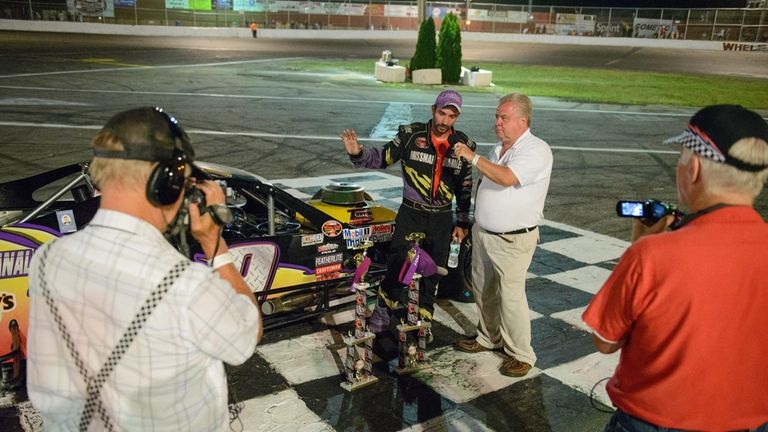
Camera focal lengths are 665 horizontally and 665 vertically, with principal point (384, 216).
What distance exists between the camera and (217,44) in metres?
41.5

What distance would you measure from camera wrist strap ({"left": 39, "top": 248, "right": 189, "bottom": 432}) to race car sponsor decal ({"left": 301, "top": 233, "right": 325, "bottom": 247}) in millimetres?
3270

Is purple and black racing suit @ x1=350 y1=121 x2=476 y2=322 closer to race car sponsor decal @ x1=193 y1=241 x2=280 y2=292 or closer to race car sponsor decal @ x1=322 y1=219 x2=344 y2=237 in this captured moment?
race car sponsor decal @ x1=322 y1=219 x2=344 y2=237

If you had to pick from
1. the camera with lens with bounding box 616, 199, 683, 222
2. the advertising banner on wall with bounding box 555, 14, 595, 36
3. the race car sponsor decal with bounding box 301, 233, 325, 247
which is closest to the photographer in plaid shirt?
the camera with lens with bounding box 616, 199, 683, 222

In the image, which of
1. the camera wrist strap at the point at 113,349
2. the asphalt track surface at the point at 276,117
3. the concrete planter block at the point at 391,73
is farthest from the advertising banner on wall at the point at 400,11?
the camera wrist strap at the point at 113,349

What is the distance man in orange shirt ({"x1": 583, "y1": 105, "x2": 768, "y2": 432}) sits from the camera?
1969 millimetres

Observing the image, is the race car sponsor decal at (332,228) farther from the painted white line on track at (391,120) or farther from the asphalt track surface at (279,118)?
the painted white line on track at (391,120)

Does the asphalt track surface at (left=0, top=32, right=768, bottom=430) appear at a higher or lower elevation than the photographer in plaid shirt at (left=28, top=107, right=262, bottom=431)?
lower

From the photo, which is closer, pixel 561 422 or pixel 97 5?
pixel 561 422

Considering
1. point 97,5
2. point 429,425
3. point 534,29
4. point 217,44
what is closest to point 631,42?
point 534,29

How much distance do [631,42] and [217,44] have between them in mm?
33001

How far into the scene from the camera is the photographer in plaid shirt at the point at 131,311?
176 cm

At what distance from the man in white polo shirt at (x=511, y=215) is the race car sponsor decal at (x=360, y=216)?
120 cm

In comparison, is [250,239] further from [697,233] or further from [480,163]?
[697,233]

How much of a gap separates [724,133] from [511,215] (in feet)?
8.48
